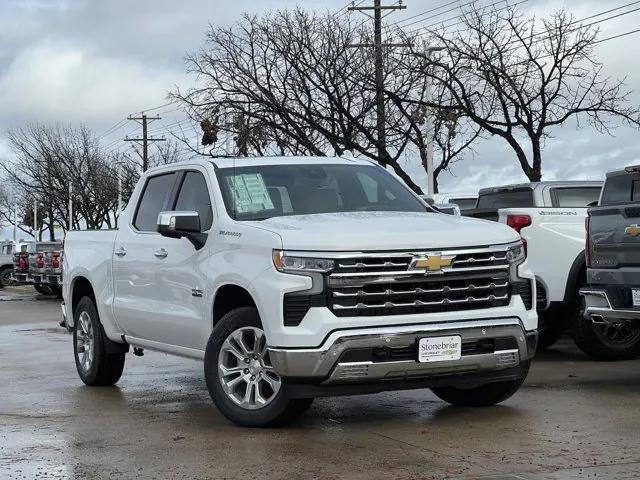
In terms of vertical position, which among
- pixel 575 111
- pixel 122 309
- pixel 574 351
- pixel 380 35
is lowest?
pixel 574 351

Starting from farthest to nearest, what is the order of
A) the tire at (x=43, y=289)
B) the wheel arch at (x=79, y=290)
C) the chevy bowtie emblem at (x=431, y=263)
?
1. the tire at (x=43, y=289)
2. the wheel arch at (x=79, y=290)
3. the chevy bowtie emblem at (x=431, y=263)

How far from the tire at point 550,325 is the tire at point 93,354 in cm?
470

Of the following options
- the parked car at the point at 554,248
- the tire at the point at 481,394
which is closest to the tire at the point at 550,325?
the parked car at the point at 554,248

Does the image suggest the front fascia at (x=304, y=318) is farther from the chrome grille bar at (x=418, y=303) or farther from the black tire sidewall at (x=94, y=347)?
the black tire sidewall at (x=94, y=347)

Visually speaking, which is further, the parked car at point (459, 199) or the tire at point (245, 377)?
the parked car at point (459, 199)

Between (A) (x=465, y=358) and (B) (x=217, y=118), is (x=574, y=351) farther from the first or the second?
(B) (x=217, y=118)

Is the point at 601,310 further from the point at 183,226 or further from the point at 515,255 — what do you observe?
the point at 183,226

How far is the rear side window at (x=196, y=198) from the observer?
28.6ft

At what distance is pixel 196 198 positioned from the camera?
29.8 feet

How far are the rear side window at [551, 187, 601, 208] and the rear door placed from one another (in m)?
3.37

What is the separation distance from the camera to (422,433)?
24.9ft

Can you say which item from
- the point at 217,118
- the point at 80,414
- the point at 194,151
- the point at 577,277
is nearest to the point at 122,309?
the point at 80,414

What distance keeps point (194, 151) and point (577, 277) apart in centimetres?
2269

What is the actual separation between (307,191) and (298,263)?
1.50 metres
